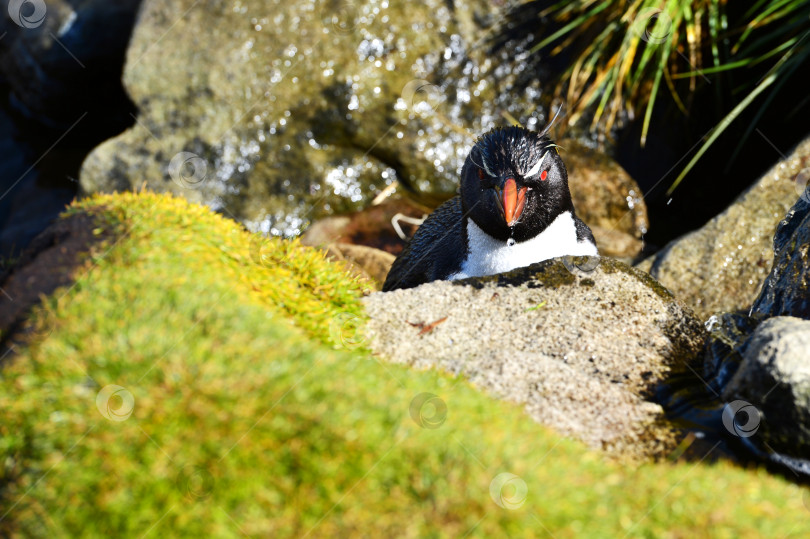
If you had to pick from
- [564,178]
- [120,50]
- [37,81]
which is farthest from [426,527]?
[37,81]

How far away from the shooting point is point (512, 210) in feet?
15.9

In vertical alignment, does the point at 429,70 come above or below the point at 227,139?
below

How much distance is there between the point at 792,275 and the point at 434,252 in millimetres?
2534

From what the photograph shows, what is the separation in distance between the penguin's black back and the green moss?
2.36 meters

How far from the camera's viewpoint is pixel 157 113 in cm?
916

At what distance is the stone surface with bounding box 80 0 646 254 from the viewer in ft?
29.8

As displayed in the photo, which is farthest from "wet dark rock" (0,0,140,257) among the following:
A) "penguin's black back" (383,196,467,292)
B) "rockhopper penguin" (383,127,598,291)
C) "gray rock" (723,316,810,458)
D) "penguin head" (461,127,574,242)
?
"gray rock" (723,316,810,458)

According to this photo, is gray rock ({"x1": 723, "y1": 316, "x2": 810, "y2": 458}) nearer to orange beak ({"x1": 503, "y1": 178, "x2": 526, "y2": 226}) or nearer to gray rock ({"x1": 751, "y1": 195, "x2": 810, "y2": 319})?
gray rock ({"x1": 751, "y1": 195, "x2": 810, "y2": 319})

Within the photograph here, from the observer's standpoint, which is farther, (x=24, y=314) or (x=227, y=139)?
(x=227, y=139)

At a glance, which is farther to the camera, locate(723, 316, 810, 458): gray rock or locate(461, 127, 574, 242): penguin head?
locate(461, 127, 574, 242): penguin head

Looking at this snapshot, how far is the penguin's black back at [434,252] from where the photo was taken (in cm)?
562

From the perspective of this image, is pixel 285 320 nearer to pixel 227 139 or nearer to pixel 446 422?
pixel 446 422

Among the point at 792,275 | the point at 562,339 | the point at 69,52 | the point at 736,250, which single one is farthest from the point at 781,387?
the point at 69,52

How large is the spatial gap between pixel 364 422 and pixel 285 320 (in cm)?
92
